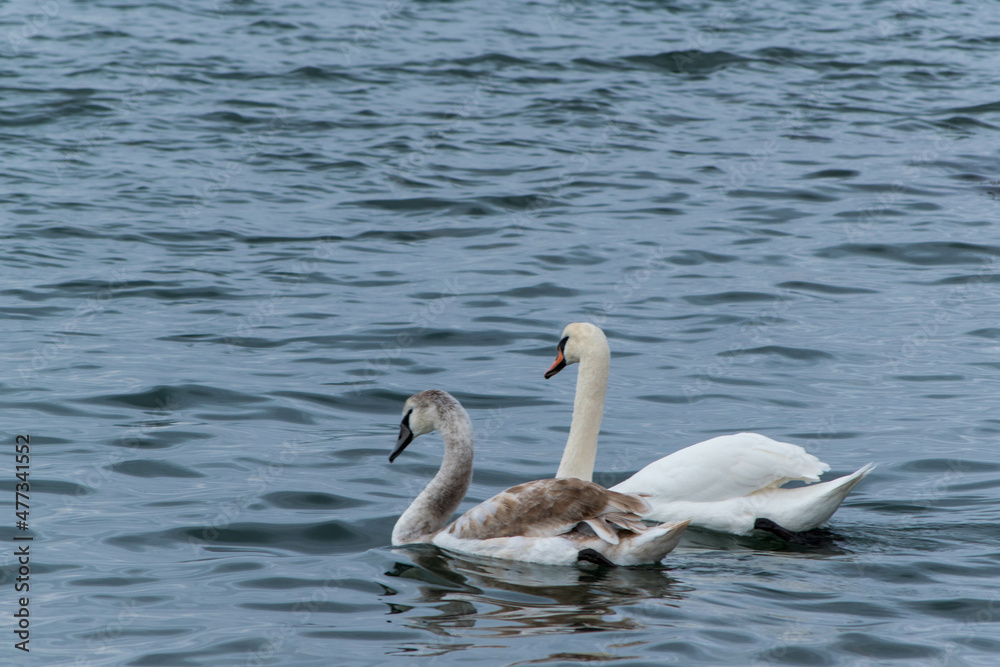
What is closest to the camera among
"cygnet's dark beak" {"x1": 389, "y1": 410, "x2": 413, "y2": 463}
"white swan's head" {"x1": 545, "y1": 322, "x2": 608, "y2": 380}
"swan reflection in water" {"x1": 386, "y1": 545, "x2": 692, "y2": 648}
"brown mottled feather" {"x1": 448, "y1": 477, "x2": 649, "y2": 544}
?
"swan reflection in water" {"x1": 386, "y1": 545, "x2": 692, "y2": 648}

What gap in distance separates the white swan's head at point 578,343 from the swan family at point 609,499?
953 mm

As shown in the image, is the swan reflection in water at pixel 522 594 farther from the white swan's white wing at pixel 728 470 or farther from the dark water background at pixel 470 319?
the white swan's white wing at pixel 728 470

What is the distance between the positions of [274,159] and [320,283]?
225 inches

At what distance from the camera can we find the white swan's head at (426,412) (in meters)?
6.97

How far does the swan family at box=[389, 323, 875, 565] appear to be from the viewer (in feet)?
21.1

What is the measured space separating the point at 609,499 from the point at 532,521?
0.40 m

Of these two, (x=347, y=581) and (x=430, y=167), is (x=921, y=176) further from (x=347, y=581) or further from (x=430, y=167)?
(x=347, y=581)

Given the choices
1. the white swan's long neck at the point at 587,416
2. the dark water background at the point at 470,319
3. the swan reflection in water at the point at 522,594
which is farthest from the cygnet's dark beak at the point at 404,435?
the white swan's long neck at the point at 587,416

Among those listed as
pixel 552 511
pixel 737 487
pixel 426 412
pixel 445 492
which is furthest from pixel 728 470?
pixel 426 412

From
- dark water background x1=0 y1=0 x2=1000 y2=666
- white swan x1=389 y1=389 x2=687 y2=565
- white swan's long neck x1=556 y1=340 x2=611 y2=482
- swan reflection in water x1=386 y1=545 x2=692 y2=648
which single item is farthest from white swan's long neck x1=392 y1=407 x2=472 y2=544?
white swan's long neck x1=556 y1=340 x2=611 y2=482

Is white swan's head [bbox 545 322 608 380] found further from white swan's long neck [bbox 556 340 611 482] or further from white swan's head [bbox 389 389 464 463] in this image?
white swan's head [bbox 389 389 464 463]

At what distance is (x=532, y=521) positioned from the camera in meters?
6.48

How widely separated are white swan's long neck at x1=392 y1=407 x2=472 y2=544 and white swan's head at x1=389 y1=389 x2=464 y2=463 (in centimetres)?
3

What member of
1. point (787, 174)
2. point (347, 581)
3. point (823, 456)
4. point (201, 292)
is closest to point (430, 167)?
point (787, 174)
